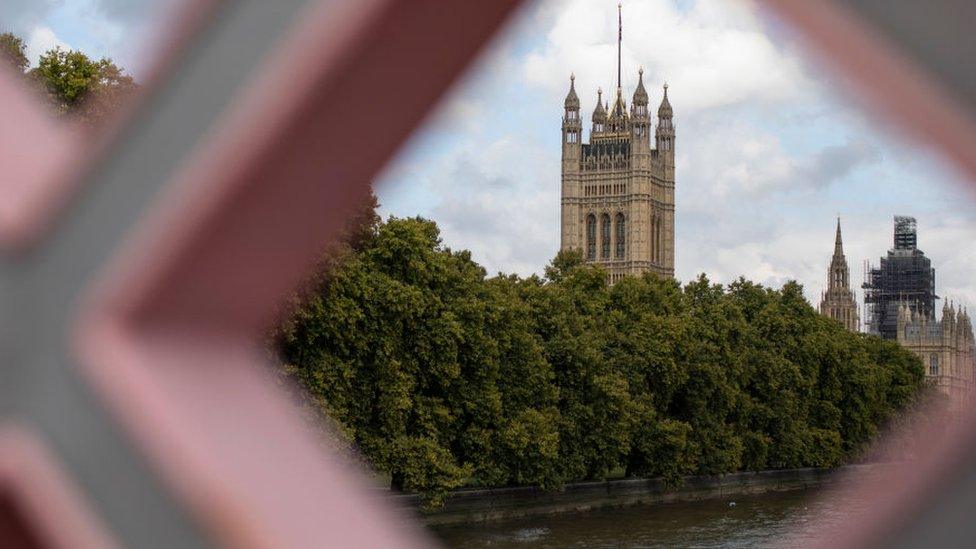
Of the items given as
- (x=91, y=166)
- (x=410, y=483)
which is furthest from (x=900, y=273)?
(x=91, y=166)

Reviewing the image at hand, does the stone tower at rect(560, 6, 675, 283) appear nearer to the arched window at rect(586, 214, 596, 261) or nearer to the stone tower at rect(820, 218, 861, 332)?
the arched window at rect(586, 214, 596, 261)

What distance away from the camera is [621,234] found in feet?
389

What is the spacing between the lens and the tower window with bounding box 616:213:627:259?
387 feet

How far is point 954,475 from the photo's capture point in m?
0.62

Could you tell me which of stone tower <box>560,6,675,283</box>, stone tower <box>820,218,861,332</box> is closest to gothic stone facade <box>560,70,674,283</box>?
stone tower <box>560,6,675,283</box>

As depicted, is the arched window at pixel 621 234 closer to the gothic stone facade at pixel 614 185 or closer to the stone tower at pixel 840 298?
the gothic stone facade at pixel 614 185

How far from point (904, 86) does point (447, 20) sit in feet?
0.70

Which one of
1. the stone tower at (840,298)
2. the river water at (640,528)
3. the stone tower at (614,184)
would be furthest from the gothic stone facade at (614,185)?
the river water at (640,528)

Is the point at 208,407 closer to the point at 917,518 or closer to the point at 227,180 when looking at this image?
the point at 227,180

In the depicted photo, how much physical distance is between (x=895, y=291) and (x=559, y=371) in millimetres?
80246

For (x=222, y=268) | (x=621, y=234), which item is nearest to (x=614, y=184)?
(x=621, y=234)

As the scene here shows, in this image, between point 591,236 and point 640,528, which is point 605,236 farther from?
point 640,528

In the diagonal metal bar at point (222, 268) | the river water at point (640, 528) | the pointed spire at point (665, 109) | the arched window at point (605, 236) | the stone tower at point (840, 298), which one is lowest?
the river water at point (640, 528)

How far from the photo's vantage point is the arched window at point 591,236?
388 ft
